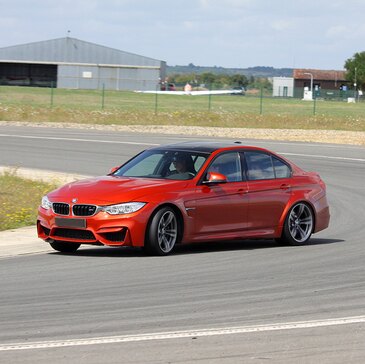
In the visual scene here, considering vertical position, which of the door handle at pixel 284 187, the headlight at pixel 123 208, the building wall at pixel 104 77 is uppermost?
the building wall at pixel 104 77

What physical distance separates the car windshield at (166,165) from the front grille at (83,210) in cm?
127

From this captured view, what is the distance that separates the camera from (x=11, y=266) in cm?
1274

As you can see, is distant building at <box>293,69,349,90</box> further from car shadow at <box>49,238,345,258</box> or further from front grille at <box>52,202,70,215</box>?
front grille at <box>52,202,70,215</box>

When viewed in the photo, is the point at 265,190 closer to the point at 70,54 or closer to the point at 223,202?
the point at 223,202

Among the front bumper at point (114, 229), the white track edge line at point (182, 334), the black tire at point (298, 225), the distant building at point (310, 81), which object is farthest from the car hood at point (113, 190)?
the distant building at point (310, 81)

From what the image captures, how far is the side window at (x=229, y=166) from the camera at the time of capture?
14.5m

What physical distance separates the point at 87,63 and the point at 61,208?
112m

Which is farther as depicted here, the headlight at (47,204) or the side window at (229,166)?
the side window at (229,166)

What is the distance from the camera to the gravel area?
45.8 metres

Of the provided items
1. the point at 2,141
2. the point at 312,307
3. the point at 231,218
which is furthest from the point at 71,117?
the point at 312,307

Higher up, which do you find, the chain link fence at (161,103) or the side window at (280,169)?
the side window at (280,169)

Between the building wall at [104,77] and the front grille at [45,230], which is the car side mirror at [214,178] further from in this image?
the building wall at [104,77]

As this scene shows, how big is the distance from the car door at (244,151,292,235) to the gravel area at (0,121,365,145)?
2857 centimetres

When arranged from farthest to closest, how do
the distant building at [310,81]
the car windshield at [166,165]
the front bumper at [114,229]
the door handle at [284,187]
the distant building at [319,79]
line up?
the distant building at [319,79] → the distant building at [310,81] → the door handle at [284,187] → the car windshield at [166,165] → the front bumper at [114,229]
